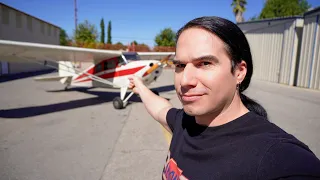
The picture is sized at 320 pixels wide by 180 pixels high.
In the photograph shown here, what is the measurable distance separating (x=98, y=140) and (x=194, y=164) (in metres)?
3.79

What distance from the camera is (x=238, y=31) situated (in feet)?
3.35

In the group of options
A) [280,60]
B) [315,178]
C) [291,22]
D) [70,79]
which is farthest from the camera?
[280,60]

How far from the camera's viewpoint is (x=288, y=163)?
0.70m

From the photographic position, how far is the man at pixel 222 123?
756mm

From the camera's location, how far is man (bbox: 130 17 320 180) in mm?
756

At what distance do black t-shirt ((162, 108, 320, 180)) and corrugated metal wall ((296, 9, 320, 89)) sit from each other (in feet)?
50.3

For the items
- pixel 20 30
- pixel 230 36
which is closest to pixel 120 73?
pixel 230 36

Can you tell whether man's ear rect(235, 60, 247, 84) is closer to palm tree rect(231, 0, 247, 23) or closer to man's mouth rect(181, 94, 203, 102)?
man's mouth rect(181, 94, 203, 102)

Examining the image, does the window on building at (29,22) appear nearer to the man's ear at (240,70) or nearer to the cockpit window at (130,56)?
the cockpit window at (130,56)

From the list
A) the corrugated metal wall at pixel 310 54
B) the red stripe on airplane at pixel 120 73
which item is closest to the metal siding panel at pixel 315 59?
the corrugated metal wall at pixel 310 54

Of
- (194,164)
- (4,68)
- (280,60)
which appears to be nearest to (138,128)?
(194,164)

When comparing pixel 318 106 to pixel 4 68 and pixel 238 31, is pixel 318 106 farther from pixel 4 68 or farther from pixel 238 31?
pixel 4 68

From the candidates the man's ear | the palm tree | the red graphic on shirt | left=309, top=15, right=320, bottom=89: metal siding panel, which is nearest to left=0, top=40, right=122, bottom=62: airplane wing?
the red graphic on shirt

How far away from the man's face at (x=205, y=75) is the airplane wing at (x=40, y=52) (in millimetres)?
6813
